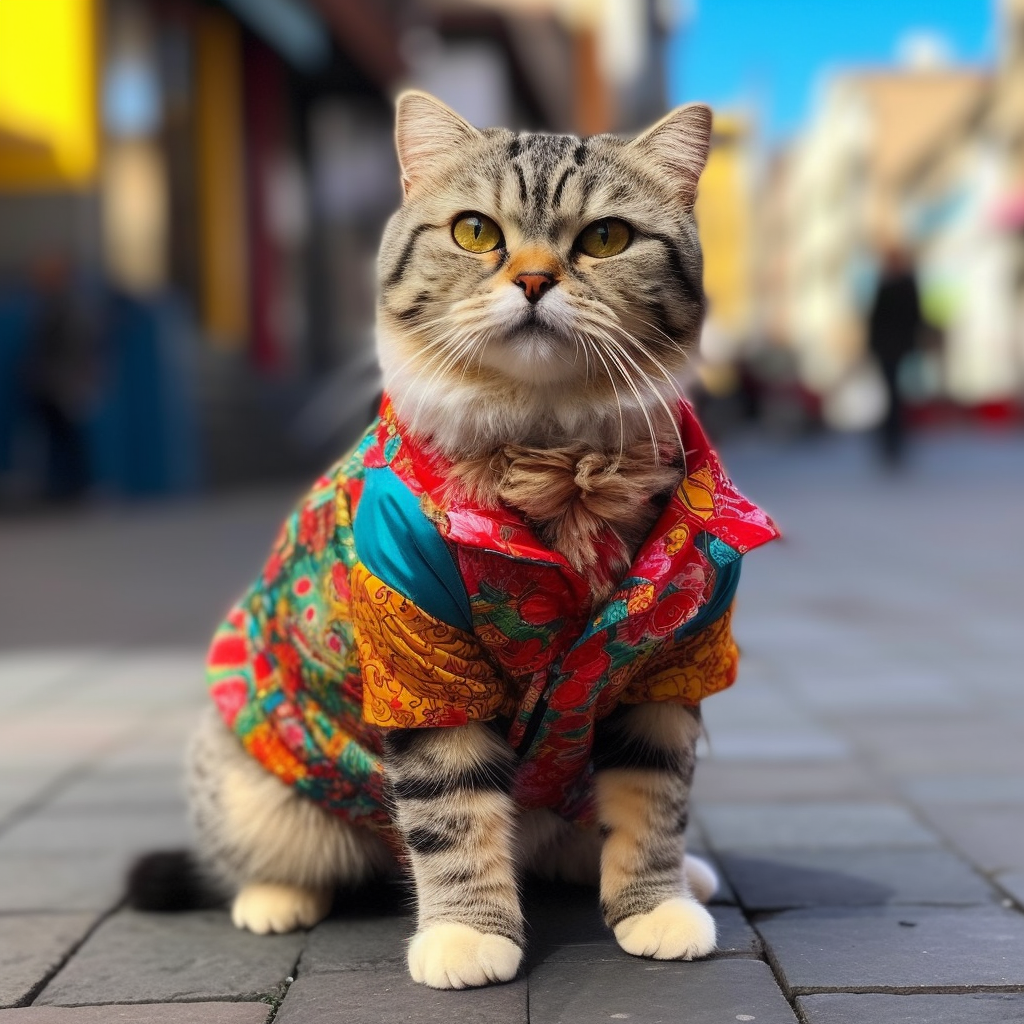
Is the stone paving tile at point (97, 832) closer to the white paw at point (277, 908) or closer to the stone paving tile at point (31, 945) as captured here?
the stone paving tile at point (31, 945)

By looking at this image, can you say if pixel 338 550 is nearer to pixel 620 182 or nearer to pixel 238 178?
pixel 620 182

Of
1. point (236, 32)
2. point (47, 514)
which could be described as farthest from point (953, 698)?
point (236, 32)

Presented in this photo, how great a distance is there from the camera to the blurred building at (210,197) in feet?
35.1

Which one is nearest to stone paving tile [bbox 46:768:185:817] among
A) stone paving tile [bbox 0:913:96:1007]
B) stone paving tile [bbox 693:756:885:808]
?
stone paving tile [bbox 0:913:96:1007]

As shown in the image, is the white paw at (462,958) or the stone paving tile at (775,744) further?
the stone paving tile at (775,744)

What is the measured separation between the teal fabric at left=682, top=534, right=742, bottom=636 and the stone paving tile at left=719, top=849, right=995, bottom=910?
0.61m

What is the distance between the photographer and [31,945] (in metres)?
2.19

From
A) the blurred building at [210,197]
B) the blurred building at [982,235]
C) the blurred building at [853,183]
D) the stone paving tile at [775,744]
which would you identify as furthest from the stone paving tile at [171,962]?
the blurred building at [853,183]

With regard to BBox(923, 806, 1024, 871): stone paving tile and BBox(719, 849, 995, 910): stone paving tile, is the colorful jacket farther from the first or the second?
BBox(923, 806, 1024, 871): stone paving tile

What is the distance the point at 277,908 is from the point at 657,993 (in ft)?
2.31

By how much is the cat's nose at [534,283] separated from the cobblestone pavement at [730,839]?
98cm

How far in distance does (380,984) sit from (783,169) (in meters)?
94.3

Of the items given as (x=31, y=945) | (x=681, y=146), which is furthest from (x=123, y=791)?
(x=681, y=146)

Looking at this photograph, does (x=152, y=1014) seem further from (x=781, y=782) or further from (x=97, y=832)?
(x=781, y=782)
